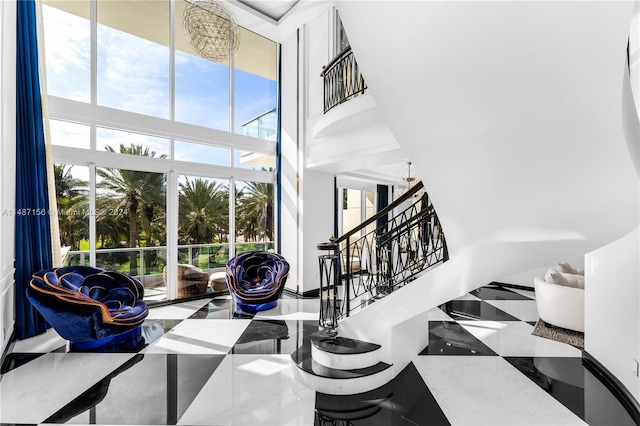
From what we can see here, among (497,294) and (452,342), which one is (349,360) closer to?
(452,342)

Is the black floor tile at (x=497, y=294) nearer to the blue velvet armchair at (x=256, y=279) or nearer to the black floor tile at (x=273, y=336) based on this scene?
the black floor tile at (x=273, y=336)

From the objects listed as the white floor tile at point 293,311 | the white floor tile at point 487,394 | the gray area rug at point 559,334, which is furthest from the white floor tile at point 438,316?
the white floor tile at point 293,311

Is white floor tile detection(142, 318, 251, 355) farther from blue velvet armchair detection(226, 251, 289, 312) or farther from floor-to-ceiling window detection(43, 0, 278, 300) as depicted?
floor-to-ceiling window detection(43, 0, 278, 300)

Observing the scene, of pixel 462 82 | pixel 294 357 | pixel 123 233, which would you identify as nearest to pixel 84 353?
pixel 123 233

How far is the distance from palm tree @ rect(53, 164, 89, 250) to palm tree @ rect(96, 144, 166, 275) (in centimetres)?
28

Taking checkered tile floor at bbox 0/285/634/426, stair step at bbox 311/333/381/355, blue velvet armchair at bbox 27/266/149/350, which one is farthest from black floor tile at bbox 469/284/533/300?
blue velvet armchair at bbox 27/266/149/350

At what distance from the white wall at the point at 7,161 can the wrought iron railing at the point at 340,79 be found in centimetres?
376

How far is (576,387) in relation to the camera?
266 centimetres

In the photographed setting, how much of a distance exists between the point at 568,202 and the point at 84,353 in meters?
4.68

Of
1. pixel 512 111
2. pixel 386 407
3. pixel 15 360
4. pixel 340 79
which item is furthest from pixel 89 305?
pixel 340 79

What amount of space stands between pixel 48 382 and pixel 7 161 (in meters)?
2.43

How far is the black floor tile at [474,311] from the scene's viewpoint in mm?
4484

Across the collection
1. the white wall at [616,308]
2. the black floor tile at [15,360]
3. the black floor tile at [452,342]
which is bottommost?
the black floor tile at [452,342]

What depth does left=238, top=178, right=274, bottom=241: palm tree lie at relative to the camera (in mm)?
6012
